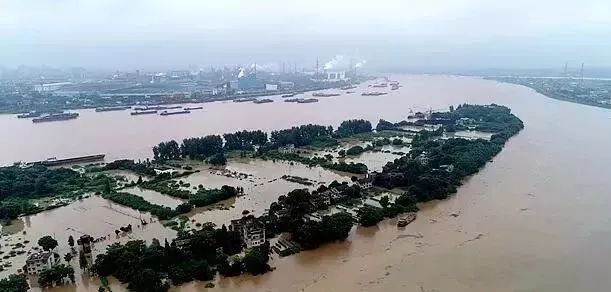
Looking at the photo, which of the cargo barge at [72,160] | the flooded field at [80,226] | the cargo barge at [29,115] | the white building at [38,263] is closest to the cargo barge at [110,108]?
the cargo barge at [29,115]

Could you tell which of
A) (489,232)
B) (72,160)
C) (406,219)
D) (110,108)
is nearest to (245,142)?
(72,160)

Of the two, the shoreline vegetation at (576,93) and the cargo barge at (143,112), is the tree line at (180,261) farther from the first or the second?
the shoreline vegetation at (576,93)

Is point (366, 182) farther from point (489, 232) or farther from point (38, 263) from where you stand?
point (38, 263)

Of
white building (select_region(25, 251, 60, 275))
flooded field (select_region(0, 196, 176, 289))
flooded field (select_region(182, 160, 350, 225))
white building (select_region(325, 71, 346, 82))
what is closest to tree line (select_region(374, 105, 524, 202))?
flooded field (select_region(182, 160, 350, 225))

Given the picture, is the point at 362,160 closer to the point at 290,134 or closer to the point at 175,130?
the point at 290,134

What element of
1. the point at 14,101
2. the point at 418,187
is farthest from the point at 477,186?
the point at 14,101

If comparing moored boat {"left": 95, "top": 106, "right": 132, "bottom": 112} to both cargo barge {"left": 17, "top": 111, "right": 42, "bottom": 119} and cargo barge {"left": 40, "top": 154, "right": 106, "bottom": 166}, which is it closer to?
cargo barge {"left": 17, "top": 111, "right": 42, "bottom": 119}
